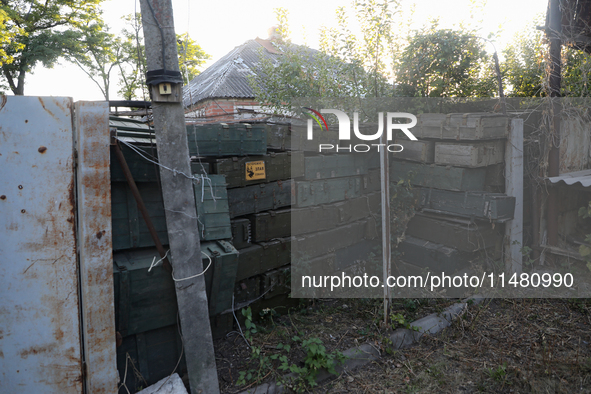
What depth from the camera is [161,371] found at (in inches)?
147

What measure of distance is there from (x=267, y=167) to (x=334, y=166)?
122 centimetres

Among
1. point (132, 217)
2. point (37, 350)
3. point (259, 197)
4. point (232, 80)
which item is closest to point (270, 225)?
point (259, 197)

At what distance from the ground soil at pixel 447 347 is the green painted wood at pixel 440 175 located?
6.02 ft

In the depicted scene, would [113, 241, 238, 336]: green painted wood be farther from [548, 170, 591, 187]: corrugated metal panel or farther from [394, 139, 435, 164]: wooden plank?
[548, 170, 591, 187]: corrugated metal panel

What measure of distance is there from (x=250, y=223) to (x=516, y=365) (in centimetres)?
343

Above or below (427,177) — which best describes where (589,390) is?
below

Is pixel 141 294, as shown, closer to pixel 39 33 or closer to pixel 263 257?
pixel 263 257

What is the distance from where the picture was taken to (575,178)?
259 inches

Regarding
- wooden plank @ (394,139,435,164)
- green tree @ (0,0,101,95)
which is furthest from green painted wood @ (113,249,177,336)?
green tree @ (0,0,101,95)

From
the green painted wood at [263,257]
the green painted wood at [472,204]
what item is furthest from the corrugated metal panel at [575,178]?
the green painted wood at [263,257]

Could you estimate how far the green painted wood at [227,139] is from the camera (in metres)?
4.57

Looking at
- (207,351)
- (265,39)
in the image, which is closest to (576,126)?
(207,351)

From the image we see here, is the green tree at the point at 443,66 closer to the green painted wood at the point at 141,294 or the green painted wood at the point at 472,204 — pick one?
the green painted wood at the point at 472,204

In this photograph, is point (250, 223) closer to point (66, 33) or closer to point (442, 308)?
point (442, 308)
